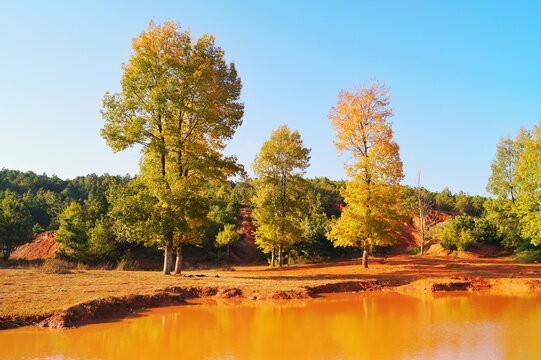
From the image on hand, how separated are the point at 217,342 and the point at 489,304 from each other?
33.6 ft

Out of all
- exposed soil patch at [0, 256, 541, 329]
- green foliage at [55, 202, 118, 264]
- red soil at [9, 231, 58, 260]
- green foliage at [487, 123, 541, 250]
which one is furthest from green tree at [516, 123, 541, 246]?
red soil at [9, 231, 58, 260]

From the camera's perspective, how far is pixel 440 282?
15.8 metres

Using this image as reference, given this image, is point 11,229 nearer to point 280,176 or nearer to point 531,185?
point 280,176

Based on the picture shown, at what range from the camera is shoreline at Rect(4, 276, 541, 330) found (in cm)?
838

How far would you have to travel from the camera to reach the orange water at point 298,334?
642 cm

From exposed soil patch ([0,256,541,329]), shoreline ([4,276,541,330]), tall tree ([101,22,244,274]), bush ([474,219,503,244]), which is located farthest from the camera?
bush ([474,219,503,244])

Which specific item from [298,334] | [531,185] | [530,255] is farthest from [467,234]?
[298,334]

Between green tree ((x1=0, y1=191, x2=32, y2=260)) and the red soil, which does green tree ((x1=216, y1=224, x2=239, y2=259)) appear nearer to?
the red soil

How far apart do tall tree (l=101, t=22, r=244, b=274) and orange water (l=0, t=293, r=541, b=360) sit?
7.26m

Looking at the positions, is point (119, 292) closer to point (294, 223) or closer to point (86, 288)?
point (86, 288)

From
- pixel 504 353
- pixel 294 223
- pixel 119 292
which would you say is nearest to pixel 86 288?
pixel 119 292

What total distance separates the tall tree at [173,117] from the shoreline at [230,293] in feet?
16.2

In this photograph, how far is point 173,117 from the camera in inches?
713

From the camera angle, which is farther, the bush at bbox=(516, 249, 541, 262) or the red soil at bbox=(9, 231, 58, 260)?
the red soil at bbox=(9, 231, 58, 260)
